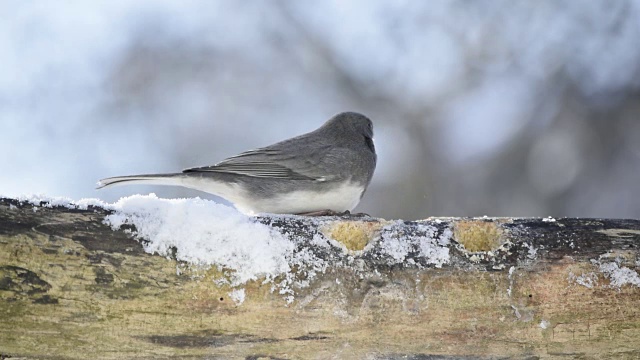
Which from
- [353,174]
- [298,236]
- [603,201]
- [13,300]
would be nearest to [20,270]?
[13,300]

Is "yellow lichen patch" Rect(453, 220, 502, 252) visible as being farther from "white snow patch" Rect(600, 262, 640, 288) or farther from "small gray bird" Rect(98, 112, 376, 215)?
"small gray bird" Rect(98, 112, 376, 215)

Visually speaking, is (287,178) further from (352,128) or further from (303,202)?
(352,128)

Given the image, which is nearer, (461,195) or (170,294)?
(170,294)

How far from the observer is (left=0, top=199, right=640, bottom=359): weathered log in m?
2.09

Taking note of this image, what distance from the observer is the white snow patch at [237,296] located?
2186mm

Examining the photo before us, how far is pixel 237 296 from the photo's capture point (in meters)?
2.19

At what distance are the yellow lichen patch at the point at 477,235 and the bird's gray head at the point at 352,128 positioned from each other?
4.92 feet

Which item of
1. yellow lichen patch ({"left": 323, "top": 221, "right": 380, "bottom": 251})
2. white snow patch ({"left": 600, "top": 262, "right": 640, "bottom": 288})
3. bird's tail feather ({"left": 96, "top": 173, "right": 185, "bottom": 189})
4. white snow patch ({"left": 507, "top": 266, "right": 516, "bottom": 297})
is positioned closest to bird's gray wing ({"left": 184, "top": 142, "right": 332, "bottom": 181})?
bird's tail feather ({"left": 96, "top": 173, "right": 185, "bottom": 189})

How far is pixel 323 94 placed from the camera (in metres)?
6.00

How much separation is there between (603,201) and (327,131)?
2.52 m

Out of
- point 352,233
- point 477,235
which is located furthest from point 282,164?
point 477,235

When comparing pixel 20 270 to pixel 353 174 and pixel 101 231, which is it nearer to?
pixel 101 231

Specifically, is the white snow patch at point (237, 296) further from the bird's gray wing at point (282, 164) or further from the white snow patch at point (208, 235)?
the bird's gray wing at point (282, 164)

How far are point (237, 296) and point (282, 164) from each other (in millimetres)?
1442
